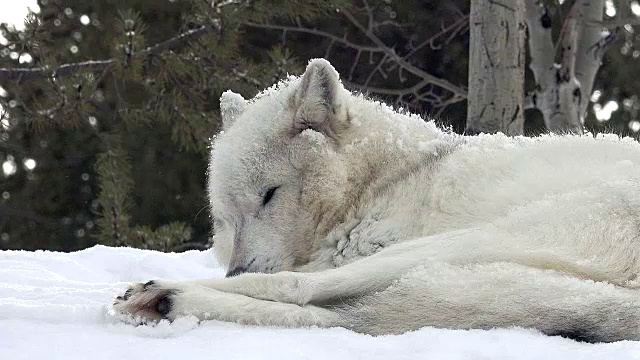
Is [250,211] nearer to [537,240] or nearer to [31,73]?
[537,240]

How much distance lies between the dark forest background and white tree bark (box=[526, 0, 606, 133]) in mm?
367

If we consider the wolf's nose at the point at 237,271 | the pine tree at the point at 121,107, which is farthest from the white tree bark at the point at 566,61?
the wolf's nose at the point at 237,271

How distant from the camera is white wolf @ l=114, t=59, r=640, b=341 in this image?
2865 millimetres

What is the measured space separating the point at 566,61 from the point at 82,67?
4678 millimetres

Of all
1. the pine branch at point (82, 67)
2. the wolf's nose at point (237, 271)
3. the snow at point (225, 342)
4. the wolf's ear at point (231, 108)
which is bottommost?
the snow at point (225, 342)

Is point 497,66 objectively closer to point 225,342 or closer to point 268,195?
point 268,195

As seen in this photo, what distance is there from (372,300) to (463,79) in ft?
33.8

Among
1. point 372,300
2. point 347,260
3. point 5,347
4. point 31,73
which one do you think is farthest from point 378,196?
point 31,73

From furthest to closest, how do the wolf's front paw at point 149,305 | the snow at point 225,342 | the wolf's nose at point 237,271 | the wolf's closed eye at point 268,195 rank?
the wolf's closed eye at point 268,195 < the wolf's nose at point 237,271 < the wolf's front paw at point 149,305 < the snow at point 225,342

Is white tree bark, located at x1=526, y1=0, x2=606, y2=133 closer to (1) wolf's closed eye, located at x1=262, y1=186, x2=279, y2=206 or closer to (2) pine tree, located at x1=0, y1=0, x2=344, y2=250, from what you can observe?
(2) pine tree, located at x1=0, y1=0, x2=344, y2=250

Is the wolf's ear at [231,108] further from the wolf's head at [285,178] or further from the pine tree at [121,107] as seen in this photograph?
the pine tree at [121,107]

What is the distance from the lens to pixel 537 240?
3.07 m

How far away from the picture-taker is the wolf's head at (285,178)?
3.77 m

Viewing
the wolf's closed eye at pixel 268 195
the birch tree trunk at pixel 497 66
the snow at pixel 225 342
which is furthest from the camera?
the birch tree trunk at pixel 497 66
